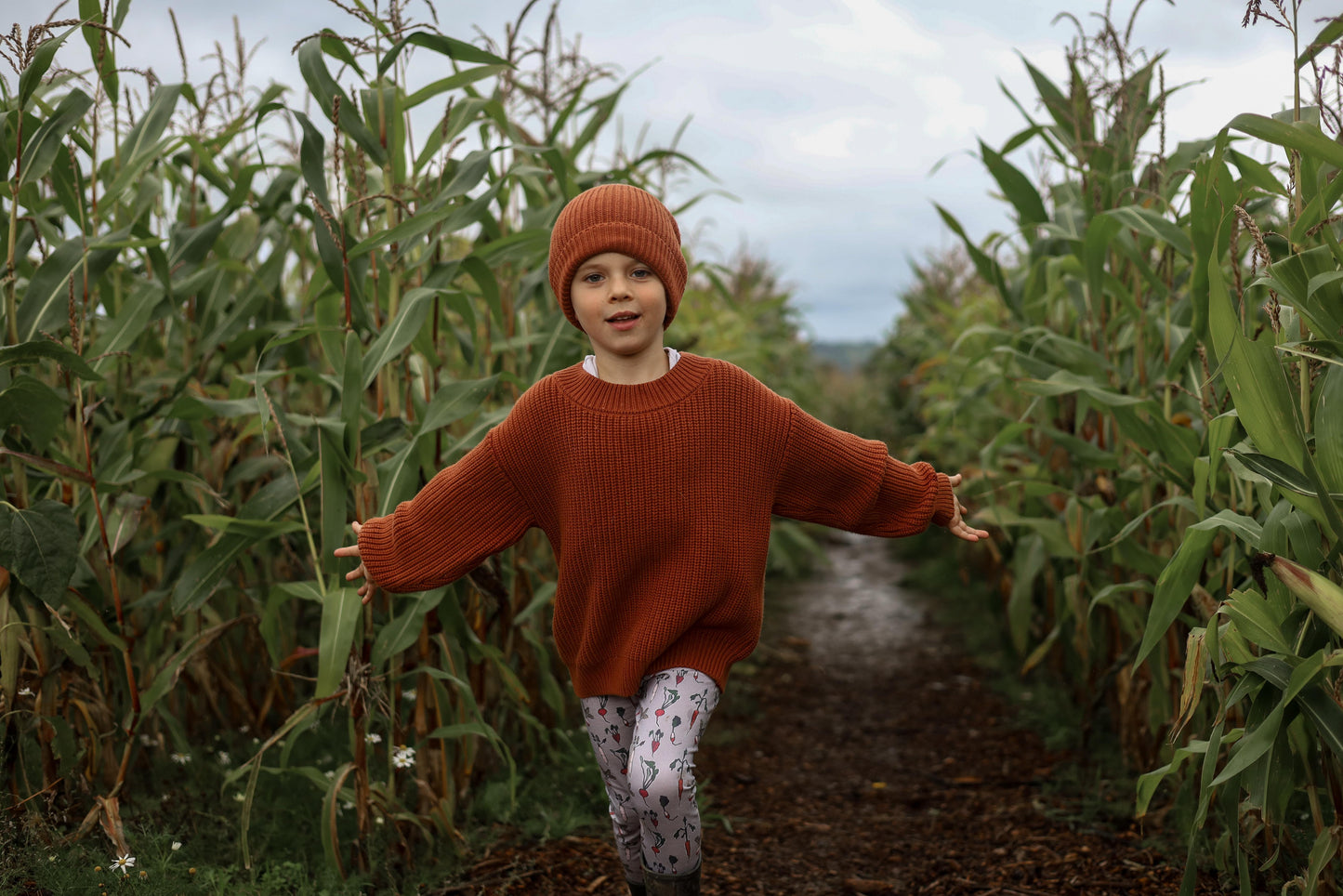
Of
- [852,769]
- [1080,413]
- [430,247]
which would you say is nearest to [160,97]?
[430,247]

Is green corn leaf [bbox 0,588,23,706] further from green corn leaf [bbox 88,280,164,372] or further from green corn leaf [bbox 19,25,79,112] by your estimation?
green corn leaf [bbox 19,25,79,112]

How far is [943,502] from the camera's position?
2.09 metres

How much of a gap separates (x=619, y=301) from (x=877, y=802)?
2.26 m

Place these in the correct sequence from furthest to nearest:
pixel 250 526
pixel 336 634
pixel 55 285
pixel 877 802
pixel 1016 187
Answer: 1. pixel 877 802
2. pixel 1016 187
3. pixel 55 285
4. pixel 250 526
5. pixel 336 634

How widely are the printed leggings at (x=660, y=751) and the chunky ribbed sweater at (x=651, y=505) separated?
0.14ft

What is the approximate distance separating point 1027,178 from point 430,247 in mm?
1866

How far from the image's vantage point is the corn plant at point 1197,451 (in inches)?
69.1

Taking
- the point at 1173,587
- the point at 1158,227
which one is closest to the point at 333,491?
the point at 1173,587

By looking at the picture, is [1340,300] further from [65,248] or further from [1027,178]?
[65,248]

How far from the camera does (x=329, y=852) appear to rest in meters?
2.27

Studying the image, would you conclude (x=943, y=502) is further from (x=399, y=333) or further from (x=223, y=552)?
(x=223, y=552)

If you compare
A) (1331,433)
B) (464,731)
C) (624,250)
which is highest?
(624,250)

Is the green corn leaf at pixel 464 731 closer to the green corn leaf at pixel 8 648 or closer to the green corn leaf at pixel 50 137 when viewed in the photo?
the green corn leaf at pixel 8 648

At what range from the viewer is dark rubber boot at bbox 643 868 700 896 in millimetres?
1949
